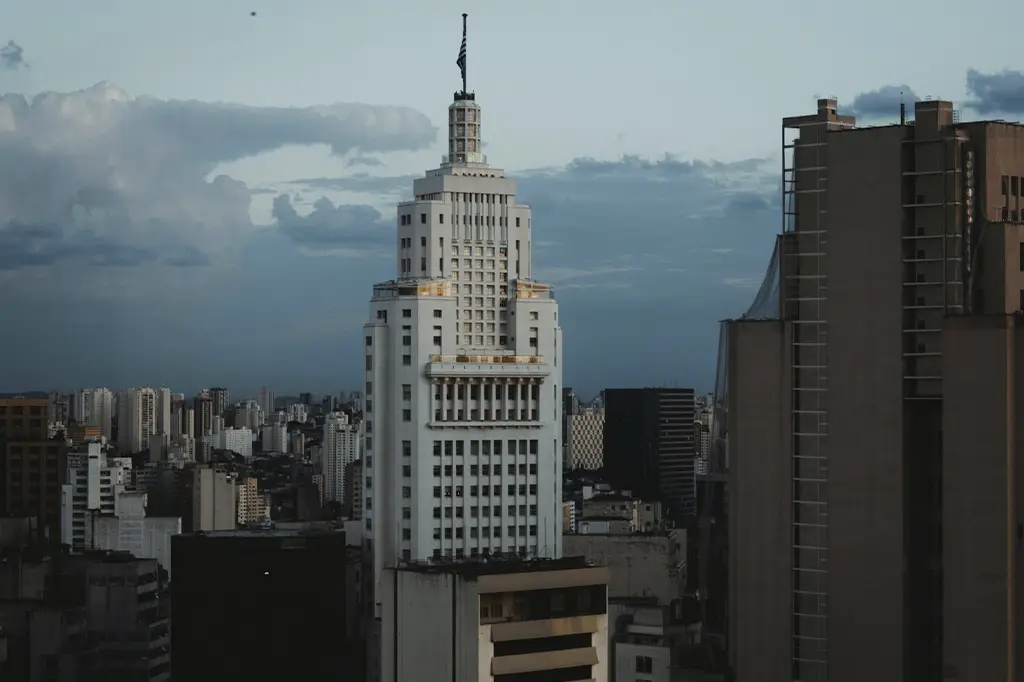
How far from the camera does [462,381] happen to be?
37.6m

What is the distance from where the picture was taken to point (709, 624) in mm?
25391

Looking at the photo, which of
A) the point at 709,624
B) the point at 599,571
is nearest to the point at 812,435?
the point at 599,571

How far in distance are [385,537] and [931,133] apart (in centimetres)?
2018

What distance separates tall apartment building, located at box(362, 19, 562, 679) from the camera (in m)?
37.1

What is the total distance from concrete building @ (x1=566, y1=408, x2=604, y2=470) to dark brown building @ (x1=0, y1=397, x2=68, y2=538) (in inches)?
1083

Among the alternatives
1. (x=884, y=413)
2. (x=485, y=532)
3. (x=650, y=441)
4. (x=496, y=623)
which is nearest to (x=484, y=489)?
(x=485, y=532)

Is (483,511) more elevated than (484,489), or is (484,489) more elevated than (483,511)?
(484,489)

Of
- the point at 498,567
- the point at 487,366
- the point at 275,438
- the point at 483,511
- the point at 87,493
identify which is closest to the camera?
the point at 498,567

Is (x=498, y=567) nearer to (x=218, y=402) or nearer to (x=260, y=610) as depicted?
(x=260, y=610)

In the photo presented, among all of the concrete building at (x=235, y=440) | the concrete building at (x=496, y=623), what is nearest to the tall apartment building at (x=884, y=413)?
the concrete building at (x=496, y=623)

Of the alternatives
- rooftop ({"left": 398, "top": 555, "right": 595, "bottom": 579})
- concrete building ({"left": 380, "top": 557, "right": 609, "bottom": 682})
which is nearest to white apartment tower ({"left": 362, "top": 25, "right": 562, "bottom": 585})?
rooftop ({"left": 398, "top": 555, "right": 595, "bottom": 579})

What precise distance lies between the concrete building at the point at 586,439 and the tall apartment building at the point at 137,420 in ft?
61.7

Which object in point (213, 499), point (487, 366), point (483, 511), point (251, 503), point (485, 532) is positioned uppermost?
point (487, 366)

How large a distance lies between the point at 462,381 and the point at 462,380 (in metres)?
0.02
